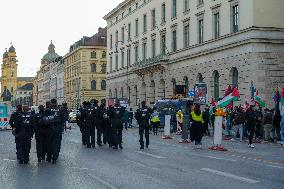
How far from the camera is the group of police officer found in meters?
15.7

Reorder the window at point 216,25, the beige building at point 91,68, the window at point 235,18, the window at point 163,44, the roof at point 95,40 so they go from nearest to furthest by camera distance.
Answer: the window at point 235,18
the window at point 216,25
the window at point 163,44
the beige building at point 91,68
the roof at point 95,40

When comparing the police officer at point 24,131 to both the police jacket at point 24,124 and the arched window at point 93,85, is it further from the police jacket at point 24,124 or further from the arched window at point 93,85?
the arched window at point 93,85

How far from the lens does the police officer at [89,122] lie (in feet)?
72.5

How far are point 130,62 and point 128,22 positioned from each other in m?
5.59

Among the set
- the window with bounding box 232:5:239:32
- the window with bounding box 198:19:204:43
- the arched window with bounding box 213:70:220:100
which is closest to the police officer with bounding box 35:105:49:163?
the window with bounding box 232:5:239:32

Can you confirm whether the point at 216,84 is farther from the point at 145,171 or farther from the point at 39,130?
the point at 145,171

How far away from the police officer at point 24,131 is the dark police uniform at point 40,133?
293 mm

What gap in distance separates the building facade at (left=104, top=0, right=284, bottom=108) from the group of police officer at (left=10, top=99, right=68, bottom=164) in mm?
25819

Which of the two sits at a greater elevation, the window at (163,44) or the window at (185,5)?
the window at (185,5)

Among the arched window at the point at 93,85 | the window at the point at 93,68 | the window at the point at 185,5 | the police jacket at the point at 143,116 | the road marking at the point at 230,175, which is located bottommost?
the road marking at the point at 230,175

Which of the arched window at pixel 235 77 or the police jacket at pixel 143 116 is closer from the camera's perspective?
the police jacket at pixel 143 116

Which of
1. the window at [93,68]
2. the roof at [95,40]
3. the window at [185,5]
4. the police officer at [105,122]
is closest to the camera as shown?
the police officer at [105,122]

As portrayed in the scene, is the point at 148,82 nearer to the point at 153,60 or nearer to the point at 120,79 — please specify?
the point at 153,60

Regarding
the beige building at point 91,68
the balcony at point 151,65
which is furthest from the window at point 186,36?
the beige building at point 91,68
